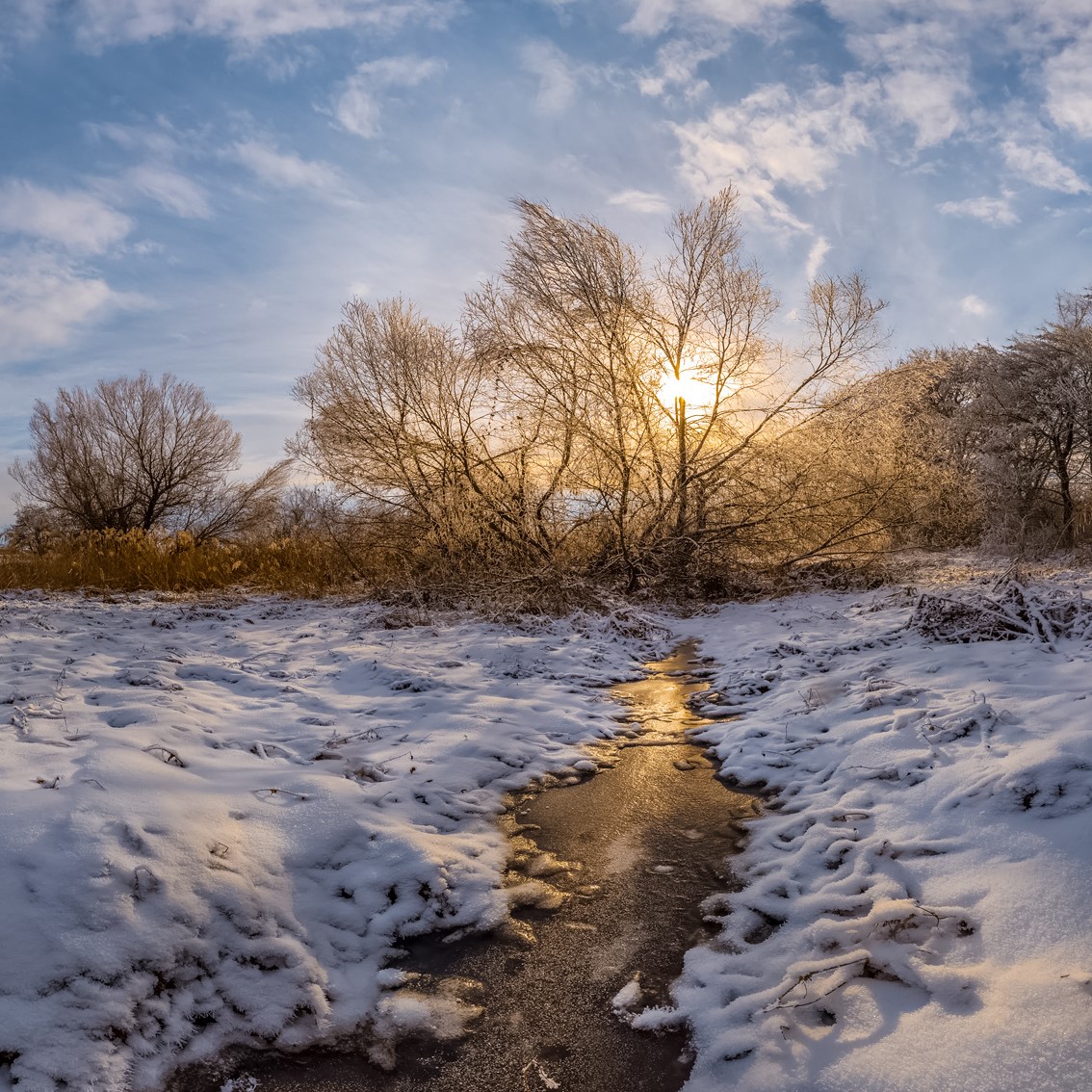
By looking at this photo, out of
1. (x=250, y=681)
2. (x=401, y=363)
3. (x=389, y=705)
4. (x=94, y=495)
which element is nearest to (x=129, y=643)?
(x=250, y=681)

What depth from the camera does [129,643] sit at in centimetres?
692

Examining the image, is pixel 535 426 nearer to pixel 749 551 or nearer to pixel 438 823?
pixel 749 551

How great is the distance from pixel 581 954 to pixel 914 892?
3.94ft

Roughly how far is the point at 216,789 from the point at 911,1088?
2683mm

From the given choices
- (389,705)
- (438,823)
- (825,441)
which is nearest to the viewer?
(438,823)

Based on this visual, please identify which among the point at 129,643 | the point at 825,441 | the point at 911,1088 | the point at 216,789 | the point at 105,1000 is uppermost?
the point at 825,441

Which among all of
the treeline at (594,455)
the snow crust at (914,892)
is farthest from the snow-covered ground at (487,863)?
the treeline at (594,455)

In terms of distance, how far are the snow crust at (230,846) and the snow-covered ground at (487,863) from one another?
1 centimetres

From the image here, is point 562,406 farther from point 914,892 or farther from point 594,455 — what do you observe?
point 914,892

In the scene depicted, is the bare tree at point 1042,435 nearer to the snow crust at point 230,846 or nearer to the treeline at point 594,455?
the treeline at point 594,455

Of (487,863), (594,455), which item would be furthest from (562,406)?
(487,863)

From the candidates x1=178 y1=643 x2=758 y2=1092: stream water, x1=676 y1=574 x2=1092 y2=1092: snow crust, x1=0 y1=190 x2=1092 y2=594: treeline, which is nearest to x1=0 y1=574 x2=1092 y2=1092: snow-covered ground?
x1=676 y1=574 x2=1092 y2=1092: snow crust

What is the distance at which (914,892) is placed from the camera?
2572 mm

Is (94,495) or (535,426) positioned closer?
(535,426)
